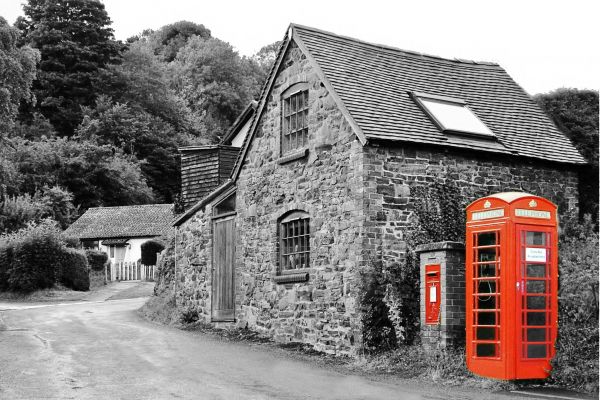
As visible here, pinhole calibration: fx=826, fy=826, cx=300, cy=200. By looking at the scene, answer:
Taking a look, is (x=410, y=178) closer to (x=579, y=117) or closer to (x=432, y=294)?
(x=432, y=294)

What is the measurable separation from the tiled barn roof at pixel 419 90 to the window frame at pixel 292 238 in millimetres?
2784

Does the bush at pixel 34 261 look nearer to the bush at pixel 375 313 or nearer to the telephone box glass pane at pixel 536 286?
the bush at pixel 375 313

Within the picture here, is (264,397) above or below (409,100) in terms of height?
below

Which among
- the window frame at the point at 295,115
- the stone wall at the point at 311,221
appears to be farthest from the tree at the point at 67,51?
the window frame at the point at 295,115

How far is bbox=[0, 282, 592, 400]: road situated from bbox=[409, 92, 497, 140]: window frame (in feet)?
18.8

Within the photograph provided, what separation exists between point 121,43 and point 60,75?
7.21 metres

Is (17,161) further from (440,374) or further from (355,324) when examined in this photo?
(440,374)

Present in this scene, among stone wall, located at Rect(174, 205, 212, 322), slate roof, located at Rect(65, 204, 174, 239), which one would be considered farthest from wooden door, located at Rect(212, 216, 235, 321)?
slate roof, located at Rect(65, 204, 174, 239)

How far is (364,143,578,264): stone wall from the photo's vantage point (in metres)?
15.9

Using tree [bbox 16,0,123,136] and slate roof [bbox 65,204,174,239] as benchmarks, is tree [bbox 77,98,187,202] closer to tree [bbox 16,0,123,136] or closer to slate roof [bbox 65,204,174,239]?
tree [bbox 16,0,123,136]

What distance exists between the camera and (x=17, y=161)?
54.0 meters

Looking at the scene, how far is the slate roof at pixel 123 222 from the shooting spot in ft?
173

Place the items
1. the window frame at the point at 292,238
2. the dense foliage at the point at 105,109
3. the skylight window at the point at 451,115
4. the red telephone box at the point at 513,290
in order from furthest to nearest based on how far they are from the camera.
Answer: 1. the dense foliage at the point at 105,109
2. the window frame at the point at 292,238
3. the skylight window at the point at 451,115
4. the red telephone box at the point at 513,290

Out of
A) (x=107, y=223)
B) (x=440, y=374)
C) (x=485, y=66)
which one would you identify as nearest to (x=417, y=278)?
(x=440, y=374)
